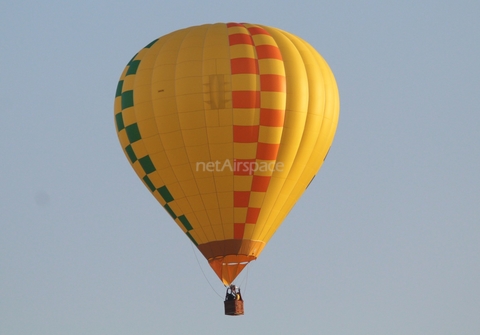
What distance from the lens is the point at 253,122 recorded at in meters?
40.2

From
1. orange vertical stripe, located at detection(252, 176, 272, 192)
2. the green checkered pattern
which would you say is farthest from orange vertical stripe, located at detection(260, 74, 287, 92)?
the green checkered pattern

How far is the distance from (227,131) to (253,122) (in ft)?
1.96

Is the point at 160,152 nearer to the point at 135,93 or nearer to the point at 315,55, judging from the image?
the point at 135,93

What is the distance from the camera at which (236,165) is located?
4034cm

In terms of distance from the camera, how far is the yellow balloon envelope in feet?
132

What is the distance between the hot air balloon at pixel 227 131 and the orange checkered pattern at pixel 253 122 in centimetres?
2

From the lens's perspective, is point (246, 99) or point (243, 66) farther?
point (243, 66)

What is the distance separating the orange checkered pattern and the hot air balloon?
2cm

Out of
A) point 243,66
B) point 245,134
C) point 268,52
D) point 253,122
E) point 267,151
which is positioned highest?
point 268,52

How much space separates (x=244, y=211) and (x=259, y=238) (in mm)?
731

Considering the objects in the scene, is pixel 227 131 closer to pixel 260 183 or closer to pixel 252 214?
pixel 260 183

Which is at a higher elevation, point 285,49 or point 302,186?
point 285,49

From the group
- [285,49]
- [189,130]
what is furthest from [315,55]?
[189,130]

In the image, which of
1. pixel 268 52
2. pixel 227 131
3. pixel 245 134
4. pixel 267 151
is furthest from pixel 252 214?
pixel 268 52
